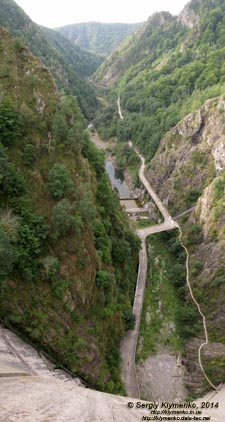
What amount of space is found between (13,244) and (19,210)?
4756 mm

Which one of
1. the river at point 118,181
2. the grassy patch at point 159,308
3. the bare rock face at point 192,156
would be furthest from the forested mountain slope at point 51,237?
the river at point 118,181

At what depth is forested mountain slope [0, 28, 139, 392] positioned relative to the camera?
3456cm

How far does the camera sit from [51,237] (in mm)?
38094

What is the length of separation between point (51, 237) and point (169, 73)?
132052 millimetres

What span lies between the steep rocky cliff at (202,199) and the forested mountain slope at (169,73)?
1446 centimetres

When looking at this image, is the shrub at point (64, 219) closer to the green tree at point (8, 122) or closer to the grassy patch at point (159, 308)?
the green tree at point (8, 122)

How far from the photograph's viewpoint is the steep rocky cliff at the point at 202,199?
5128 cm

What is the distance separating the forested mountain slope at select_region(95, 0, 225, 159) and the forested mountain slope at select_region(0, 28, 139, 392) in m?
65.0

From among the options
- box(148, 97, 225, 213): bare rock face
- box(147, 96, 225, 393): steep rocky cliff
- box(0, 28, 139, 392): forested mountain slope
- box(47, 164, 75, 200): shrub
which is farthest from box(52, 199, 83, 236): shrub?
box(148, 97, 225, 213): bare rock face

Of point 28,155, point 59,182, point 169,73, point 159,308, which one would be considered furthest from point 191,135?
point 169,73

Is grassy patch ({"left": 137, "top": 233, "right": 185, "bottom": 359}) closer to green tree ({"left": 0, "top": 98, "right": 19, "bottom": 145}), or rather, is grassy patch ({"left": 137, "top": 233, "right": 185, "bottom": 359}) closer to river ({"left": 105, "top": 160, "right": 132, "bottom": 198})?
river ({"left": 105, "top": 160, "right": 132, "bottom": 198})

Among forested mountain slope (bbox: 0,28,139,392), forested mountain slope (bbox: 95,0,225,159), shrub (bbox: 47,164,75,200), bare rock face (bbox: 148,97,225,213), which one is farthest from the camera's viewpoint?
forested mountain slope (bbox: 95,0,225,159)

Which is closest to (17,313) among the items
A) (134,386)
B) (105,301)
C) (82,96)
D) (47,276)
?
(47,276)

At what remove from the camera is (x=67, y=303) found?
122 feet
